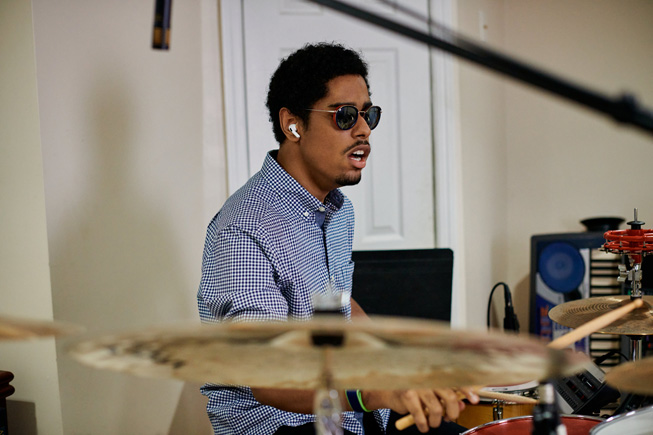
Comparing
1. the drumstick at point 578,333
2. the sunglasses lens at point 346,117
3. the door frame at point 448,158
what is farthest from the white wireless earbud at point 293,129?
the door frame at point 448,158

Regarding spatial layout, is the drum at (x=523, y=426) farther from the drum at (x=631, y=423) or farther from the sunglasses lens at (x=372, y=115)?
the sunglasses lens at (x=372, y=115)

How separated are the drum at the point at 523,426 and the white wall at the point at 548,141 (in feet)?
5.64

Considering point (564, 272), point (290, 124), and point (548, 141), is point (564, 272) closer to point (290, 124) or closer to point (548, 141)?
point (548, 141)

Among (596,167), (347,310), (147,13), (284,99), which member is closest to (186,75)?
(147,13)

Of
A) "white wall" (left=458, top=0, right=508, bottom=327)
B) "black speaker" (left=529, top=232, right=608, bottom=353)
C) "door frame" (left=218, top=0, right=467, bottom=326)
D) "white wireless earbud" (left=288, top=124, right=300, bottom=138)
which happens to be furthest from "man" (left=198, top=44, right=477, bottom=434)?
"black speaker" (left=529, top=232, right=608, bottom=353)

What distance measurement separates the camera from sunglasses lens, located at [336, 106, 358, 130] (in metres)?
1.85

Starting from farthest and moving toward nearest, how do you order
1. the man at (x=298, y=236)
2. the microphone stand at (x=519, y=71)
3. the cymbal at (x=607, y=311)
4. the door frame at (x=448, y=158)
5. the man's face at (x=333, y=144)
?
the door frame at (x=448, y=158) < the man's face at (x=333, y=144) < the cymbal at (x=607, y=311) < the man at (x=298, y=236) < the microphone stand at (x=519, y=71)

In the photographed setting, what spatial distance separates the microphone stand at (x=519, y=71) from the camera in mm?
492

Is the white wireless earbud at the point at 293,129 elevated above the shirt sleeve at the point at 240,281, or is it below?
above

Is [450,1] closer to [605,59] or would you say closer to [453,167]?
[453,167]

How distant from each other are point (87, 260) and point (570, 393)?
4.92 feet

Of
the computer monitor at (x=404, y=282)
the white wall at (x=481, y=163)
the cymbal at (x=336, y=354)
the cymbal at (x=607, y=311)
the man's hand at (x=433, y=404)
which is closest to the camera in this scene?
the cymbal at (x=336, y=354)

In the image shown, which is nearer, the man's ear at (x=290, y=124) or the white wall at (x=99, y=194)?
the white wall at (x=99, y=194)

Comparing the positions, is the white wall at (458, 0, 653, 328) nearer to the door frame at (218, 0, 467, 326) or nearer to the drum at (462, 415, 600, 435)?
the door frame at (218, 0, 467, 326)
